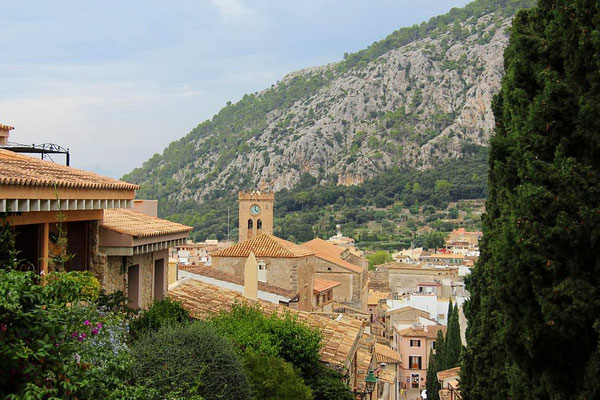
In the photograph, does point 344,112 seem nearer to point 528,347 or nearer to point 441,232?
point 441,232

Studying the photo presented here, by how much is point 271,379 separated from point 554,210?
6197 millimetres

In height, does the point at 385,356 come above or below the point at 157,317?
below

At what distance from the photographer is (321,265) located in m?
54.3

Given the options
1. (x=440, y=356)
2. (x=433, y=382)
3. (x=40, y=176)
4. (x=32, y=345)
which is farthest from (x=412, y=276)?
(x=32, y=345)

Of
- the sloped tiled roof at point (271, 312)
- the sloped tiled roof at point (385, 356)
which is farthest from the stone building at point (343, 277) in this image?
the sloped tiled roof at point (271, 312)

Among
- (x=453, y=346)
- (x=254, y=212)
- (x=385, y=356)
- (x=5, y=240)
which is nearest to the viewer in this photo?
(x=5, y=240)

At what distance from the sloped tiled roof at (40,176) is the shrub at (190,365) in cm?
241

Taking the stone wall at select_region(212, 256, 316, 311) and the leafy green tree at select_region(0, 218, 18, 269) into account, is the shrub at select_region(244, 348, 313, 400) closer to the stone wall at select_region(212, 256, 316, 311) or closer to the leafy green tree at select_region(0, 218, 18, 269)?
the leafy green tree at select_region(0, 218, 18, 269)

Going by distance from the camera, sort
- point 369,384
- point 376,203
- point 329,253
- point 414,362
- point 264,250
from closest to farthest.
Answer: point 369,384, point 264,250, point 329,253, point 414,362, point 376,203

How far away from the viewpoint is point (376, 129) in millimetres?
159000

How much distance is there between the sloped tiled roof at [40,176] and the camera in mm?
8781

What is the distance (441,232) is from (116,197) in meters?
121

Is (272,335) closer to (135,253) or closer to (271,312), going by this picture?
(135,253)

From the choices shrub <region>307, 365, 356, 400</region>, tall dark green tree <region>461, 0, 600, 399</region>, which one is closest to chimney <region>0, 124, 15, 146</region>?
shrub <region>307, 365, 356, 400</region>
